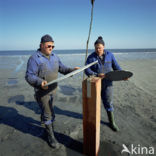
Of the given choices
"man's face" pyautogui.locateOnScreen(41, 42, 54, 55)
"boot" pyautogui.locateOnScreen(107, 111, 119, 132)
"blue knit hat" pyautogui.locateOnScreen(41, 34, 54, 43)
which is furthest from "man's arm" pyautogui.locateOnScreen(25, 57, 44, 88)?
"boot" pyautogui.locateOnScreen(107, 111, 119, 132)

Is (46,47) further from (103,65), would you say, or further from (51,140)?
(51,140)

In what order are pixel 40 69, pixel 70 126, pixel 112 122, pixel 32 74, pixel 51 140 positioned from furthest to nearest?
pixel 70 126 < pixel 112 122 < pixel 51 140 < pixel 40 69 < pixel 32 74

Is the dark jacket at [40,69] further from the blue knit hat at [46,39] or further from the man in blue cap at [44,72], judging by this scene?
the blue knit hat at [46,39]

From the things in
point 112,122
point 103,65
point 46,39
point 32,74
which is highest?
point 46,39

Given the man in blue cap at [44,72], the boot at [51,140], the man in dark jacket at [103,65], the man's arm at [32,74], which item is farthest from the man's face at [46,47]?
the boot at [51,140]

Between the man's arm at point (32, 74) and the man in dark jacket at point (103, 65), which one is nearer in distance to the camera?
the man's arm at point (32, 74)

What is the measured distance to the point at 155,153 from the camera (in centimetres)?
259

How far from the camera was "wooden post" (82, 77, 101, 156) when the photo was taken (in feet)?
6.72

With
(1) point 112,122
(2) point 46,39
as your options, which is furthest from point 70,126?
(2) point 46,39

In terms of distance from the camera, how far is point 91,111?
85.0 inches

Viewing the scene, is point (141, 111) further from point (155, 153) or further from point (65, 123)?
point (65, 123)

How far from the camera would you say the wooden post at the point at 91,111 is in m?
2.05

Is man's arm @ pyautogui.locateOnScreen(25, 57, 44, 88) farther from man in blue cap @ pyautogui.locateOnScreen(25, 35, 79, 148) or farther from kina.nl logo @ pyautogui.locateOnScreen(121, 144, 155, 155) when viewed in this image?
kina.nl logo @ pyautogui.locateOnScreen(121, 144, 155, 155)

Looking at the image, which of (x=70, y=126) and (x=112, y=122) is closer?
(x=112, y=122)
